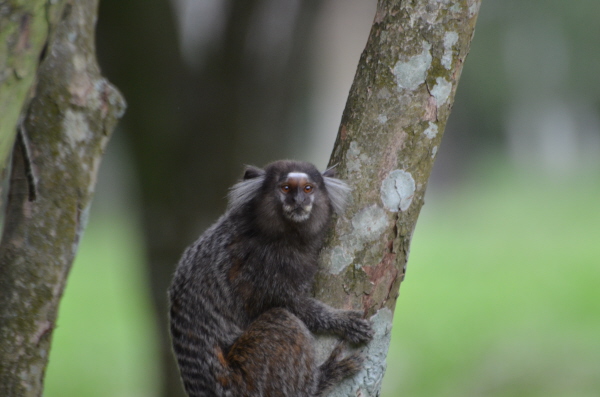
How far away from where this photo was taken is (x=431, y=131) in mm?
3256

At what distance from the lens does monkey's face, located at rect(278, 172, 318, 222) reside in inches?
145

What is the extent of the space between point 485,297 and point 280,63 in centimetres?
597

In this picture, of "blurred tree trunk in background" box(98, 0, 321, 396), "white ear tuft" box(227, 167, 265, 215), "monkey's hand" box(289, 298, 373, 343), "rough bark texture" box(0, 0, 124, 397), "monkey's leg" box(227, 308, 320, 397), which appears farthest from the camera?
"blurred tree trunk in background" box(98, 0, 321, 396)

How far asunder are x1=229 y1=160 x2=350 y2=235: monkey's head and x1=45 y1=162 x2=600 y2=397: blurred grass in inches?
145

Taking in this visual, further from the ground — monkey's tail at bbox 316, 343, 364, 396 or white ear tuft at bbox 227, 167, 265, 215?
white ear tuft at bbox 227, 167, 265, 215

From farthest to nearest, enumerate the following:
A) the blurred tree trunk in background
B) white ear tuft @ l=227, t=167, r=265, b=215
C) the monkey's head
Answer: the blurred tree trunk in background < white ear tuft @ l=227, t=167, r=265, b=215 < the monkey's head

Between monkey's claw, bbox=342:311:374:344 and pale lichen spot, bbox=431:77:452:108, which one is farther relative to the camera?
pale lichen spot, bbox=431:77:452:108

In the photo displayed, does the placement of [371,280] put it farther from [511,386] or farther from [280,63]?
[511,386]

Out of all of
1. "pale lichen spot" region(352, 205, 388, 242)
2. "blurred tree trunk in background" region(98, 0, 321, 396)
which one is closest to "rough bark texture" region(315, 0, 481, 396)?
"pale lichen spot" region(352, 205, 388, 242)

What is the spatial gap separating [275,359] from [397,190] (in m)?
1.11

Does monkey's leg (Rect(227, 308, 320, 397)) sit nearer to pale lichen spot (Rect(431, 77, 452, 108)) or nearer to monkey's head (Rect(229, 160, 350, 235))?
monkey's head (Rect(229, 160, 350, 235))

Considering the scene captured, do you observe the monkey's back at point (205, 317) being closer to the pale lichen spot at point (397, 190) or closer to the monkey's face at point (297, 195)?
the monkey's face at point (297, 195)

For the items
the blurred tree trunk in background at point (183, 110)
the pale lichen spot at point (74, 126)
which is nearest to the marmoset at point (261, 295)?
the pale lichen spot at point (74, 126)

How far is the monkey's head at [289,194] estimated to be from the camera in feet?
11.8
